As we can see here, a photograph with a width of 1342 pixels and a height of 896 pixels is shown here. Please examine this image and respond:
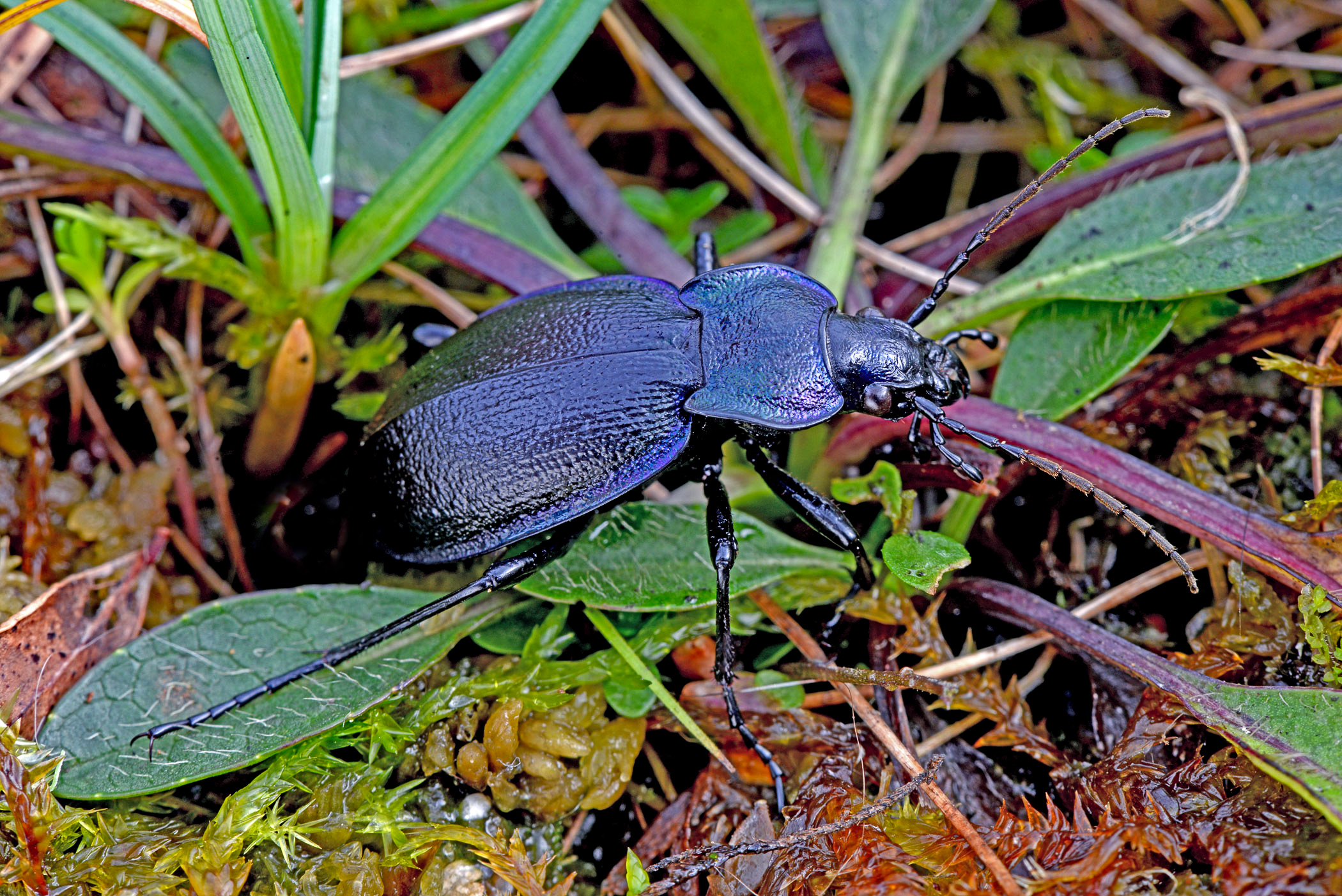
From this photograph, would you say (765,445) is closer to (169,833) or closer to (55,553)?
(169,833)

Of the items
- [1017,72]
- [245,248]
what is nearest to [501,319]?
[245,248]

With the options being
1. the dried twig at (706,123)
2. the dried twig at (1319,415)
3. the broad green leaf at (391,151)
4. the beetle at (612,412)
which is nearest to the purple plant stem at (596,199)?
the broad green leaf at (391,151)

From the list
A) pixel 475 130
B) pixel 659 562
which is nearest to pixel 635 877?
pixel 659 562

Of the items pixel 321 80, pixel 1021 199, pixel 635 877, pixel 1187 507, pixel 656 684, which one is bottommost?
pixel 635 877

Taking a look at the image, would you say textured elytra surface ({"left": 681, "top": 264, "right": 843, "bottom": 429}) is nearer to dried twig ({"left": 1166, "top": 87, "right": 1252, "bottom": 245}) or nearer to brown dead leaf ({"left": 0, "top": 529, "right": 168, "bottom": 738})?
dried twig ({"left": 1166, "top": 87, "right": 1252, "bottom": 245})

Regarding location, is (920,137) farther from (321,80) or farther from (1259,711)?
(1259,711)
